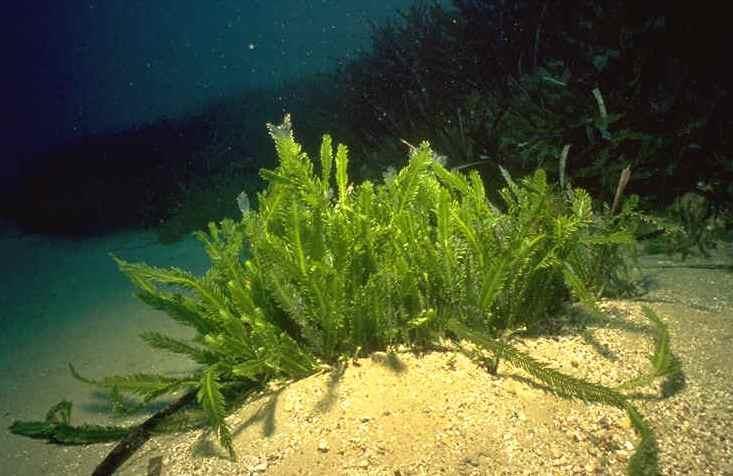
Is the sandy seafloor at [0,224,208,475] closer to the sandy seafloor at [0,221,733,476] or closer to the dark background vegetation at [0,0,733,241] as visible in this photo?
the sandy seafloor at [0,221,733,476]

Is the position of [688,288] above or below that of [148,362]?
above

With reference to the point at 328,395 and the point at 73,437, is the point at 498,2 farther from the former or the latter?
the point at 73,437

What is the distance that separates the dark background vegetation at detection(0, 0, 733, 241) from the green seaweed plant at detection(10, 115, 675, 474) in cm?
166

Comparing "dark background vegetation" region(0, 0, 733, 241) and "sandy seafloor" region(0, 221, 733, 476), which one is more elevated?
"dark background vegetation" region(0, 0, 733, 241)

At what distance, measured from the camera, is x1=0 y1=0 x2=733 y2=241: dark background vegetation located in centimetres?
377

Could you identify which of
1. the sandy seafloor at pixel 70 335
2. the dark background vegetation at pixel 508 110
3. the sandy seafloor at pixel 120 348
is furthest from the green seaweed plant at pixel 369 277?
the dark background vegetation at pixel 508 110

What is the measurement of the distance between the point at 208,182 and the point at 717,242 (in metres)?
8.87

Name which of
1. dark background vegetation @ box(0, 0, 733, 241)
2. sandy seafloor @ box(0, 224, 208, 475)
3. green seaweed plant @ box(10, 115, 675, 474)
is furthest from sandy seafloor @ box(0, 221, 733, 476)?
dark background vegetation @ box(0, 0, 733, 241)

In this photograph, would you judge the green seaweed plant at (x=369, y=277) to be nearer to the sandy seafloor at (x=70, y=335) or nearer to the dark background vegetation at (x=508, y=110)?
the sandy seafloor at (x=70, y=335)

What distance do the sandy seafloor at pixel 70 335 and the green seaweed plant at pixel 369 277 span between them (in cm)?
94

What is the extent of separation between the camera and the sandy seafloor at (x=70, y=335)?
2.96 m

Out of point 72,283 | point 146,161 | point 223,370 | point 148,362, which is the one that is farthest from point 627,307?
point 146,161

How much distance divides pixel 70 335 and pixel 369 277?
144 inches

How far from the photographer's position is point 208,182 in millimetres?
10234
